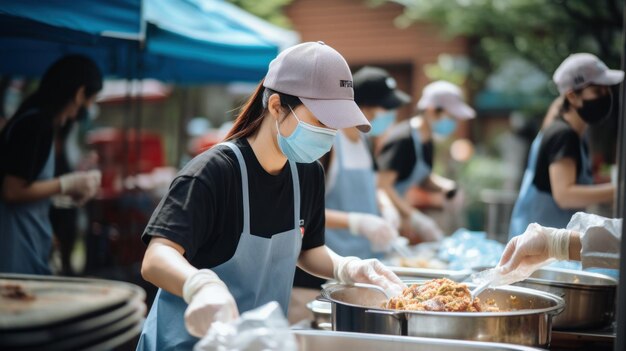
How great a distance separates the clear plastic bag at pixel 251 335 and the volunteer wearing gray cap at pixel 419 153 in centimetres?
354

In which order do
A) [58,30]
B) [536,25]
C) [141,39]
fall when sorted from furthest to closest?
[536,25]
[141,39]
[58,30]

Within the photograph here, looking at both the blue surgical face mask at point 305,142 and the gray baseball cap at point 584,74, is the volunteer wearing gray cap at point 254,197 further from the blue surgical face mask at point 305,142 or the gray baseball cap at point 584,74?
the gray baseball cap at point 584,74

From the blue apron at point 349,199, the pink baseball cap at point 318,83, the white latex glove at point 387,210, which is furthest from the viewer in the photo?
the white latex glove at point 387,210

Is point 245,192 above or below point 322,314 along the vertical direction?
above

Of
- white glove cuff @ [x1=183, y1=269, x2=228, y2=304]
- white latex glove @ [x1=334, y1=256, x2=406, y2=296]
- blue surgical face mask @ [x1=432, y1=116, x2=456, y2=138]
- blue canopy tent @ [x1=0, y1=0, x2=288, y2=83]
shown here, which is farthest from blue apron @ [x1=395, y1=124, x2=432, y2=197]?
white glove cuff @ [x1=183, y1=269, x2=228, y2=304]

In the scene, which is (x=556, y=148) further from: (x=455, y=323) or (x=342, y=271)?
(x=455, y=323)

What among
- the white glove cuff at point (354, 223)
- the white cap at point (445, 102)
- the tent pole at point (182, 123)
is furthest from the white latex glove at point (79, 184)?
the tent pole at point (182, 123)

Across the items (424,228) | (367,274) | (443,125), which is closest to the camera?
(367,274)

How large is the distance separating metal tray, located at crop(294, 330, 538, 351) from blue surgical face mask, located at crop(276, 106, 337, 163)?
0.55m

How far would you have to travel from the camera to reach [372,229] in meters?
3.84

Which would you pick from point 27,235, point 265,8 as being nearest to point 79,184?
point 27,235

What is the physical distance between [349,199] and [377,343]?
242 centimetres

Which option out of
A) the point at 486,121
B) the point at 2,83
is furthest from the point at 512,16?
the point at 2,83

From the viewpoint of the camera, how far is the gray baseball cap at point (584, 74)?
12.1 feet
